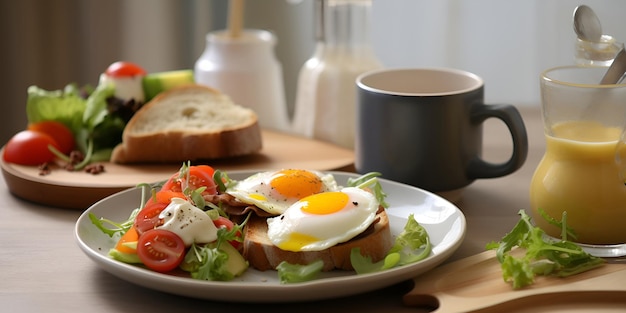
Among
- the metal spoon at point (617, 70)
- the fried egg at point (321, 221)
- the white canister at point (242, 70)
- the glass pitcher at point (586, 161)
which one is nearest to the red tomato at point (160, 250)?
the fried egg at point (321, 221)

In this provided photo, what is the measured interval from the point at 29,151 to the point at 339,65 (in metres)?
0.82

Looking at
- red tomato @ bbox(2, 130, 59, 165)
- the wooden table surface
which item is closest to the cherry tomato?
the wooden table surface

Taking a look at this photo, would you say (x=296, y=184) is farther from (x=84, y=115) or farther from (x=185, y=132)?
(x=84, y=115)

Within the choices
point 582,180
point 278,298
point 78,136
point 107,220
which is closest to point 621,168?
point 582,180

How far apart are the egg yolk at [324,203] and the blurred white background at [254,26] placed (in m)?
2.27

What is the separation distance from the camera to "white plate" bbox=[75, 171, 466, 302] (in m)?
1.22

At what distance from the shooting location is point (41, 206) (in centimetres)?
187

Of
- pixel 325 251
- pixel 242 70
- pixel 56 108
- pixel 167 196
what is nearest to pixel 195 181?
pixel 167 196

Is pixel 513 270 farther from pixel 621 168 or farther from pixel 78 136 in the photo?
pixel 78 136

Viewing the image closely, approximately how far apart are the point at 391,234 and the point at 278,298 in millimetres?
348

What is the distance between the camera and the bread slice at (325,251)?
4.31 feet

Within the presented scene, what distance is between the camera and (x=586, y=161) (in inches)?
57.0

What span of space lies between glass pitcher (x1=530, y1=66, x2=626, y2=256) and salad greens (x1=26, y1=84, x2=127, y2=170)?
120 cm

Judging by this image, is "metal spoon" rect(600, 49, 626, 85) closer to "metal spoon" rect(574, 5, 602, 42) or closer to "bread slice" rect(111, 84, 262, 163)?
"metal spoon" rect(574, 5, 602, 42)
